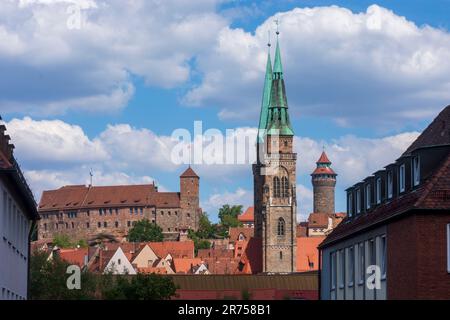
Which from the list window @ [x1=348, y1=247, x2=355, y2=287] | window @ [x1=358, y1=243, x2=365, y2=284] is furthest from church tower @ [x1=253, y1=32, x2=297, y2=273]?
window @ [x1=358, y1=243, x2=365, y2=284]

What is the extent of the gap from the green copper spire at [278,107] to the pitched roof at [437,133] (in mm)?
148403

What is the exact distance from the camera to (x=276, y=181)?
187375mm

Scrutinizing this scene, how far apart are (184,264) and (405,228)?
156862mm

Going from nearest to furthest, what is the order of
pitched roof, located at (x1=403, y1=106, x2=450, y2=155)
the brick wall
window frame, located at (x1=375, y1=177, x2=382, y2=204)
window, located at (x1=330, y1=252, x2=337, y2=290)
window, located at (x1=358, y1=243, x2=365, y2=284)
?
the brick wall → pitched roof, located at (x1=403, y1=106, x2=450, y2=155) → window, located at (x1=358, y1=243, x2=365, y2=284) → window frame, located at (x1=375, y1=177, x2=382, y2=204) → window, located at (x1=330, y1=252, x2=337, y2=290)

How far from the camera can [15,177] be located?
2848cm

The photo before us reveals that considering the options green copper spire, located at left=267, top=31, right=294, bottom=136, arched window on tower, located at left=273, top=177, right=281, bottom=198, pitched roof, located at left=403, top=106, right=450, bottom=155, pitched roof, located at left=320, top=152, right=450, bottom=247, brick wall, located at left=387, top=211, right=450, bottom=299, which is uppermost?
green copper spire, located at left=267, top=31, right=294, bottom=136

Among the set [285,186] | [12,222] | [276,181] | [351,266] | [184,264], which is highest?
[276,181]

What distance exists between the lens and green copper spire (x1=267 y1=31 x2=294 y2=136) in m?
187

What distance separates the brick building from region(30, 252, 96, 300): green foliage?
123 feet

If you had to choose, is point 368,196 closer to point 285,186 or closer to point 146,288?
point 146,288

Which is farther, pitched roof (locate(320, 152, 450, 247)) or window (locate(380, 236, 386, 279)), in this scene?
window (locate(380, 236, 386, 279))

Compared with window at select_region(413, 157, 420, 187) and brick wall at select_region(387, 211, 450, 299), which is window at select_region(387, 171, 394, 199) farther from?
brick wall at select_region(387, 211, 450, 299)

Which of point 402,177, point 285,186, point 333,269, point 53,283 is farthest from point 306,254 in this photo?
point 402,177

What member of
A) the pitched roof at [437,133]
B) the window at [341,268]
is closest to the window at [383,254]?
the pitched roof at [437,133]
